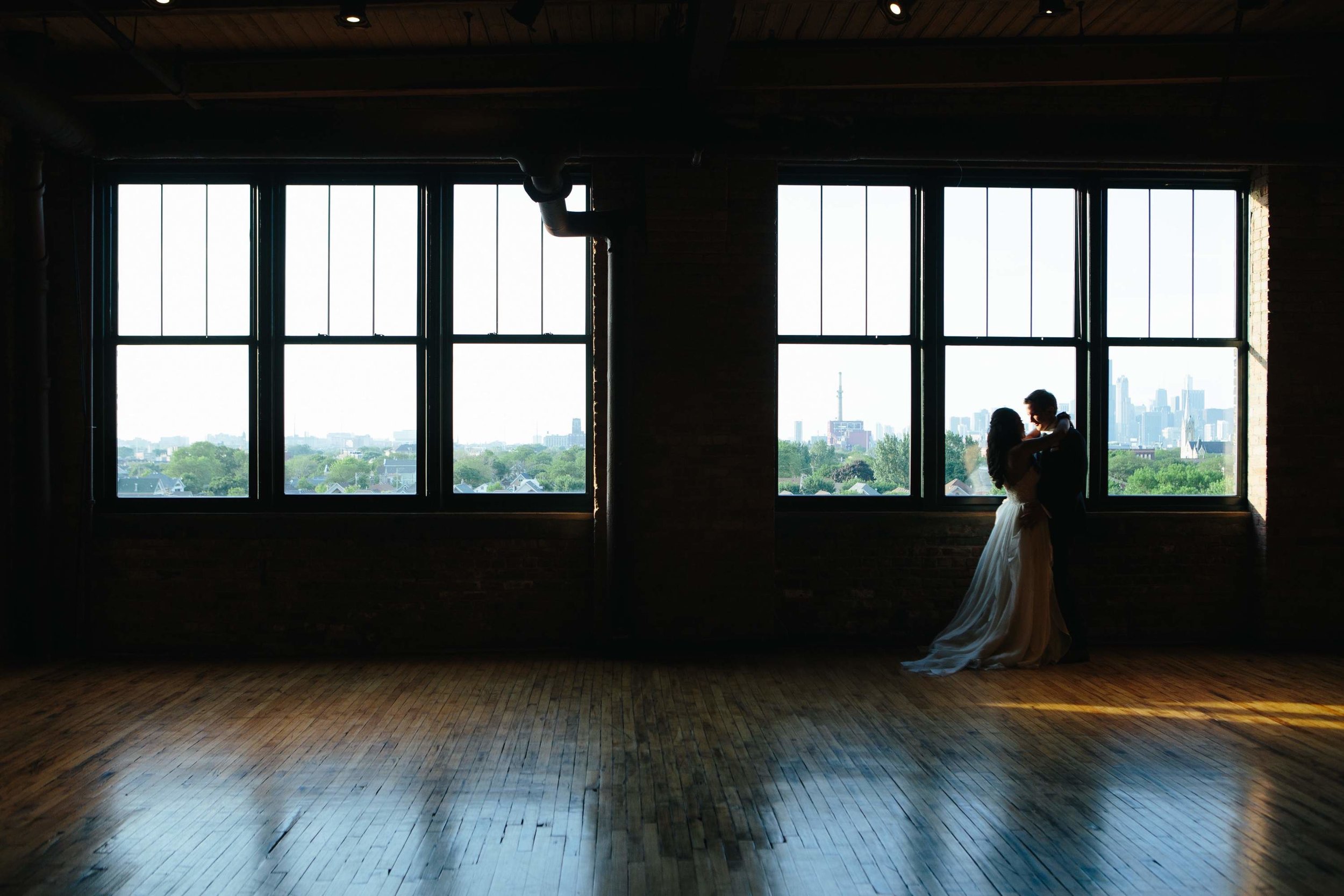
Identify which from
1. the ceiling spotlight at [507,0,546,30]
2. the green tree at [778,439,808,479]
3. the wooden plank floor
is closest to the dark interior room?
the green tree at [778,439,808,479]

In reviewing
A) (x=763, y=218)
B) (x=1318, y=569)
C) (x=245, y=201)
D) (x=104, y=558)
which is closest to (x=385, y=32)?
(x=245, y=201)

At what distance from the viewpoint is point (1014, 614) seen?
5754mm

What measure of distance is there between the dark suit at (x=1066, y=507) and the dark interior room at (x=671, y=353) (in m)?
0.03

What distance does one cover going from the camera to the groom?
5797 millimetres

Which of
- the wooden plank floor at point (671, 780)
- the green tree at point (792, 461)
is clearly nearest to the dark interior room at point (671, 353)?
the green tree at point (792, 461)

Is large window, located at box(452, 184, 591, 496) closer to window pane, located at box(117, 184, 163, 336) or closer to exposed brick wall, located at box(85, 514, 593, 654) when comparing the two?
exposed brick wall, located at box(85, 514, 593, 654)

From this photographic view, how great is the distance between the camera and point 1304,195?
20.3 ft

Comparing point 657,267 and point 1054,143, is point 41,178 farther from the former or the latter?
point 1054,143

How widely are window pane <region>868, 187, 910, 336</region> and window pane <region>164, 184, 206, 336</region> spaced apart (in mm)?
4645

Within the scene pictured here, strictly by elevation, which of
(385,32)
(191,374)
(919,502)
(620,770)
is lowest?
(620,770)

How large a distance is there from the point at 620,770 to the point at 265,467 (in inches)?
148

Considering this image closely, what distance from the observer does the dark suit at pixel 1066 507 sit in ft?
19.0

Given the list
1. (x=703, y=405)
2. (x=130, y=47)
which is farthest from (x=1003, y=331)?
(x=130, y=47)

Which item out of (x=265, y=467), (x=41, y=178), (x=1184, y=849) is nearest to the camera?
(x=1184, y=849)
